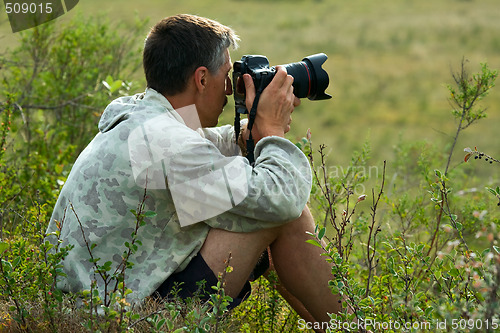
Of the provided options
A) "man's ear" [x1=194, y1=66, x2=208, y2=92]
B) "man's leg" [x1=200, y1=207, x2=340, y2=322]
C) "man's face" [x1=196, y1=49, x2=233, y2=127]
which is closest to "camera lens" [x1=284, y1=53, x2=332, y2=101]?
"man's face" [x1=196, y1=49, x2=233, y2=127]

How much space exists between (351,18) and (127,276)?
24426 millimetres

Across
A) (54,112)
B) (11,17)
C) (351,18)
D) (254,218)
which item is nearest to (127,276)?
(254,218)

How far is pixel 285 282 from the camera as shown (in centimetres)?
285

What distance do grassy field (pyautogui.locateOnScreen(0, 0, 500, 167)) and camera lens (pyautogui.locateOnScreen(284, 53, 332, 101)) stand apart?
6292 millimetres

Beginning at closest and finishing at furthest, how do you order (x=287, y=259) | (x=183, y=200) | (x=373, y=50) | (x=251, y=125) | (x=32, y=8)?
(x=183, y=200) → (x=287, y=259) → (x=251, y=125) → (x=32, y=8) → (x=373, y=50)

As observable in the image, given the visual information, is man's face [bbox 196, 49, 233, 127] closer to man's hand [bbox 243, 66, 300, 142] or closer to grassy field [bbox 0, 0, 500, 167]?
man's hand [bbox 243, 66, 300, 142]

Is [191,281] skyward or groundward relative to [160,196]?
groundward

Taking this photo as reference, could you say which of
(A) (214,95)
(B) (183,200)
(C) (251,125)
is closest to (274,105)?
(C) (251,125)

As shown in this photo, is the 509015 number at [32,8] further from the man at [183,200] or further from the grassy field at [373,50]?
the grassy field at [373,50]

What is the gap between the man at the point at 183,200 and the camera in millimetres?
2555

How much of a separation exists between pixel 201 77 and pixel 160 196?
0.54 metres

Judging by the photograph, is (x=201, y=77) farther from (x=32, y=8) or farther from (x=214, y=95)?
(x=32, y=8)

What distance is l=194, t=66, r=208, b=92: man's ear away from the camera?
283cm

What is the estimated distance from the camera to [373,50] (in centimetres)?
2105
